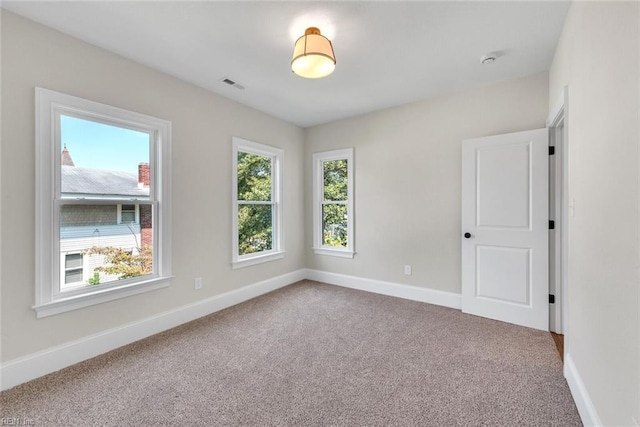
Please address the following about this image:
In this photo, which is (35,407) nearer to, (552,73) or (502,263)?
(502,263)

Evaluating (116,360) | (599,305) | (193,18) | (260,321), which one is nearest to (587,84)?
(599,305)

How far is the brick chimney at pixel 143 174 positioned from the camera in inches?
104

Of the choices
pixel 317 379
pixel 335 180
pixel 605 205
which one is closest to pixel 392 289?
pixel 335 180

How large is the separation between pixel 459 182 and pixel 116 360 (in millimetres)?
A: 3803

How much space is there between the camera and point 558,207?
2.63 metres

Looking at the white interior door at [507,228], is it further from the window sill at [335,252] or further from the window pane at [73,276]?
the window pane at [73,276]

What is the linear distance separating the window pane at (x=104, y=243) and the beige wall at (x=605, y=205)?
3.36m

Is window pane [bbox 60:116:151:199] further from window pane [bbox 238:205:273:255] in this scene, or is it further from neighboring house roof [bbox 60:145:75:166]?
window pane [bbox 238:205:273:255]

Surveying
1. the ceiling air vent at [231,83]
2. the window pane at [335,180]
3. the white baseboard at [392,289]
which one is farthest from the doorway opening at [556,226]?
the ceiling air vent at [231,83]

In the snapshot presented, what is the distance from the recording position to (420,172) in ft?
11.6

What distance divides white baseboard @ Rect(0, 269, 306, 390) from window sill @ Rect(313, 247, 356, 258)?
1.34 meters

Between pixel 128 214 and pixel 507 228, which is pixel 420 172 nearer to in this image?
pixel 507 228

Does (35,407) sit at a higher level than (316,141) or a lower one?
lower

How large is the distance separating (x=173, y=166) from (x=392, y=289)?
3.09m
